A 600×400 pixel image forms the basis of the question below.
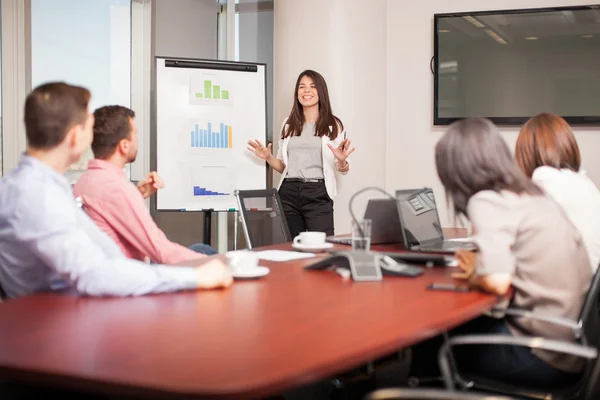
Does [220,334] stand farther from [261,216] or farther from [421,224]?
[261,216]

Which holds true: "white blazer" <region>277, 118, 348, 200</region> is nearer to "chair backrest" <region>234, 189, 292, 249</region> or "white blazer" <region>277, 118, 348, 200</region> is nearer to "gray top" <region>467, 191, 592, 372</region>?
"chair backrest" <region>234, 189, 292, 249</region>

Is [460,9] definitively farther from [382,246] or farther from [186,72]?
[382,246]

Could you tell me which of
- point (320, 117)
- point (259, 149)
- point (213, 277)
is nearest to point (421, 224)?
point (213, 277)

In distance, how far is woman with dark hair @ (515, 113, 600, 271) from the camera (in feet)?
9.31

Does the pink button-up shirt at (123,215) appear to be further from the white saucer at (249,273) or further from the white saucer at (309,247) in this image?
the white saucer at (249,273)

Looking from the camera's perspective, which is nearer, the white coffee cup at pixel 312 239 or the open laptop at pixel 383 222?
the white coffee cup at pixel 312 239

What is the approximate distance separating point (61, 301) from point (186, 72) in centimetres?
339

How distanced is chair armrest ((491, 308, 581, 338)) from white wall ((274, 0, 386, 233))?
3.44 meters

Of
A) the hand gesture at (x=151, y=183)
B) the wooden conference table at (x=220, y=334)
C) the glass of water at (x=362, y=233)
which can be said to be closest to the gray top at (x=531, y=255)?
the wooden conference table at (x=220, y=334)

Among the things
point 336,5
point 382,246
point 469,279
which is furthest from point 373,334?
point 336,5

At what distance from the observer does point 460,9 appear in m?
5.75

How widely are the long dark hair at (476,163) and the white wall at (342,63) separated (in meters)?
3.28

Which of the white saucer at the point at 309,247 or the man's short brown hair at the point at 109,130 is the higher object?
the man's short brown hair at the point at 109,130

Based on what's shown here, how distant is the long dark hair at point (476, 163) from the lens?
215 cm
